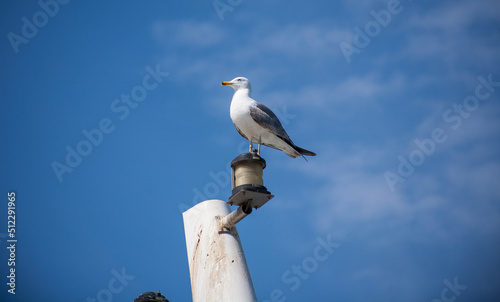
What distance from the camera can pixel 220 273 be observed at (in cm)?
614

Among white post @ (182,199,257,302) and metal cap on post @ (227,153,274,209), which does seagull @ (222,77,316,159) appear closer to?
white post @ (182,199,257,302)

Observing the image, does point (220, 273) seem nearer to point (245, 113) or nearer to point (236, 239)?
point (236, 239)

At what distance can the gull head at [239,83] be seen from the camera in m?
8.86

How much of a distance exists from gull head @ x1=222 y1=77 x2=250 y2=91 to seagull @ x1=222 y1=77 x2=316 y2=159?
0.31 meters

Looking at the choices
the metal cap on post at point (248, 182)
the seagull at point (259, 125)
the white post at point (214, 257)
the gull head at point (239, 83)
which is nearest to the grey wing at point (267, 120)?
the seagull at point (259, 125)

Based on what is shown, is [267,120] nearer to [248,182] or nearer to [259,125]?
[259,125]

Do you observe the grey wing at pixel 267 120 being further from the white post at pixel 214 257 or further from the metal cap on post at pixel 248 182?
the metal cap on post at pixel 248 182

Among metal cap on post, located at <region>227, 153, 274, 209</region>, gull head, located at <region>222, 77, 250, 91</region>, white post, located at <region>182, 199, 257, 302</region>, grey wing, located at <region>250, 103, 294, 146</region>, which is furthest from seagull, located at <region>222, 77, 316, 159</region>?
metal cap on post, located at <region>227, 153, 274, 209</region>

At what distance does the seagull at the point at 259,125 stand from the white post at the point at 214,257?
143 centimetres

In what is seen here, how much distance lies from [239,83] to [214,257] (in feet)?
12.1

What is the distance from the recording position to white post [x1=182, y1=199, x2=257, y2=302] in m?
5.98

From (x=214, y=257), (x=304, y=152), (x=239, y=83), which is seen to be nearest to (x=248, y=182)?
(x=214, y=257)

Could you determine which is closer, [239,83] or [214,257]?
[214,257]

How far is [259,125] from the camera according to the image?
7.91 meters
